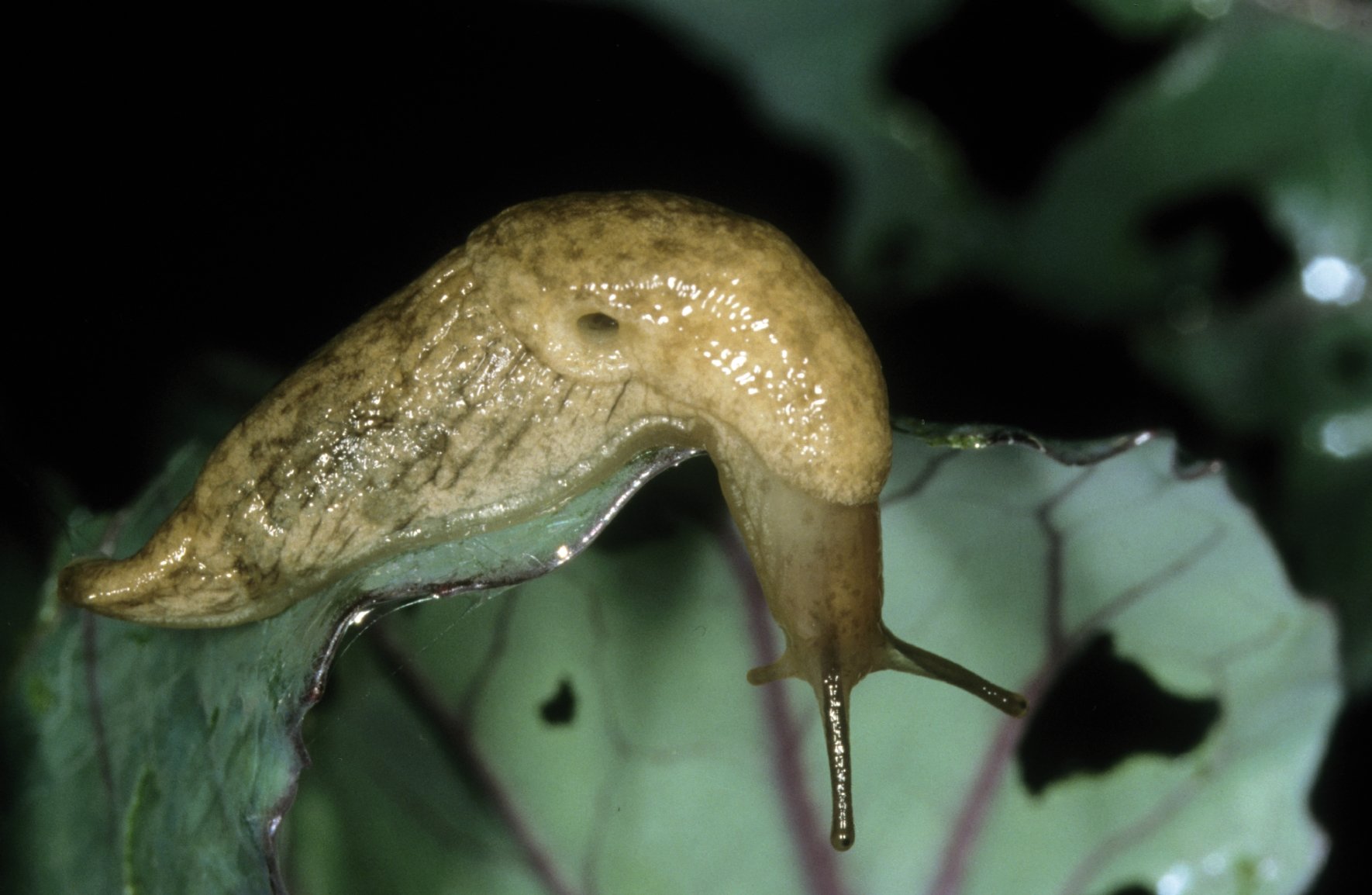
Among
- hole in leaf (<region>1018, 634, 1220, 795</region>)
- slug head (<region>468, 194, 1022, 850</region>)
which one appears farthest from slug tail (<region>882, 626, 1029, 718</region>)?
hole in leaf (<region>1018, 634, 1220, 795</region>)

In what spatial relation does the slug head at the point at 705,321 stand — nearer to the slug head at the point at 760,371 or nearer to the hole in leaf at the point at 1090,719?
the slug head at the point at 760,371

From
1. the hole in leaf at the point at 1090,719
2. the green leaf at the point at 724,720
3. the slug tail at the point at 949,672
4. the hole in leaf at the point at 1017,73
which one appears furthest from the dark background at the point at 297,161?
the slug tail at the point at 949,672

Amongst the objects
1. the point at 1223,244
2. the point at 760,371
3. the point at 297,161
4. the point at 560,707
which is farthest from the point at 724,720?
the point at 1223,244

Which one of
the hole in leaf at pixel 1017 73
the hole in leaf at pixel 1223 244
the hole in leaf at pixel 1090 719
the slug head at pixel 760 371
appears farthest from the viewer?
the hole in leaf at pixel 1223 244

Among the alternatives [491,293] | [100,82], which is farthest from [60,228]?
[491,293]

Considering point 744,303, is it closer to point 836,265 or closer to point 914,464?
point 914,464

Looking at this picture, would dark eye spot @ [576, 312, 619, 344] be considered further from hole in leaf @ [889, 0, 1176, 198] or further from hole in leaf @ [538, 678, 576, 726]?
hole in leaf @ [889, 0, 1176, 198]
